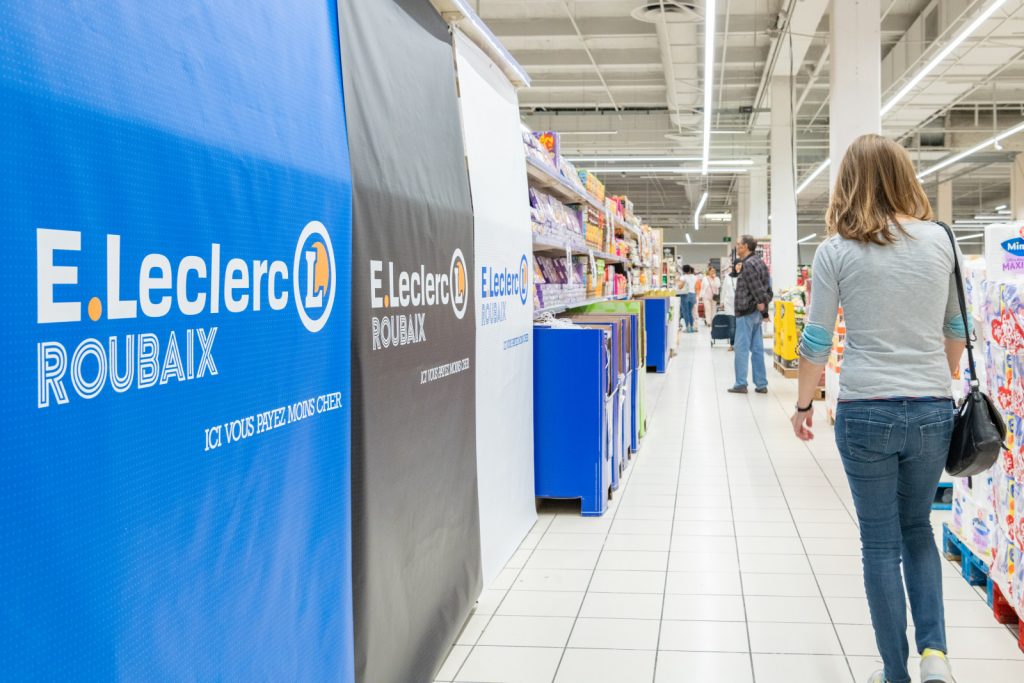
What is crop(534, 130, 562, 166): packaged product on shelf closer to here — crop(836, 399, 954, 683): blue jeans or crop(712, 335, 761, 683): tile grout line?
crop(712, 335, 761, 683): tile grout line

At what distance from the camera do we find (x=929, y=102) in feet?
55.0

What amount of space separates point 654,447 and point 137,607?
6.07 meters

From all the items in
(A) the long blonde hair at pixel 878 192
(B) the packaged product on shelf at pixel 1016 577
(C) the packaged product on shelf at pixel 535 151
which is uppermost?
(C) the packaged product on shelf at pixel 535 151

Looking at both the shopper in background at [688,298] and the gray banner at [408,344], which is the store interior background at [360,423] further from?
the shopper in background at [688,298]

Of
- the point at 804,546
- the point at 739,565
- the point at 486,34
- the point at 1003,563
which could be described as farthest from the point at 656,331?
the point at 1003,563

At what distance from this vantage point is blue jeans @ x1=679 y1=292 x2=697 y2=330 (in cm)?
2405

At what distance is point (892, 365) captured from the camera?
254 centimetres

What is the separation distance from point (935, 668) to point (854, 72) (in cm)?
841

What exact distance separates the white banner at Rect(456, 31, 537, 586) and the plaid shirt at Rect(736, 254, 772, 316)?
5637 millimetres

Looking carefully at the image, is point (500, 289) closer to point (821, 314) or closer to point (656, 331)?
point (821, 314)

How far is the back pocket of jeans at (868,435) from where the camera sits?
2.51m

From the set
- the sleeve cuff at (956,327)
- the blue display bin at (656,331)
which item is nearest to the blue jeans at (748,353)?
the blue display bin at (656,331)

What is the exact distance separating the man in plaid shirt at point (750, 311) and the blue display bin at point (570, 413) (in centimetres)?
528

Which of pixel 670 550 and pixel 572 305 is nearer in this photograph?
pixel 670 550
